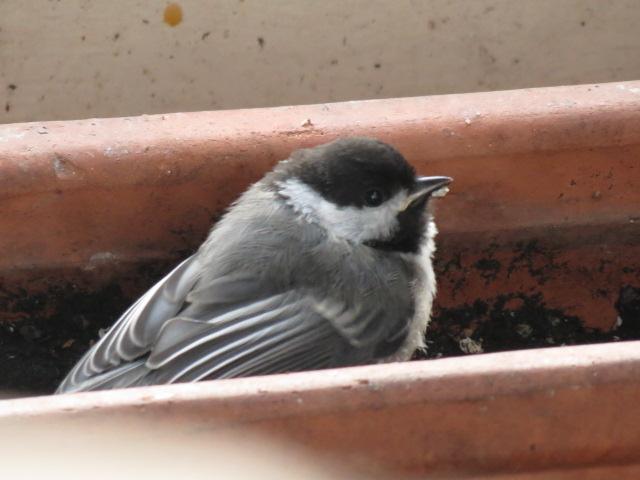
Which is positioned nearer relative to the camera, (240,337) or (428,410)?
(428,410)

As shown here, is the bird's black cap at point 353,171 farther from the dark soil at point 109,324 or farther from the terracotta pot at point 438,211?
the dark soil at point 109,324

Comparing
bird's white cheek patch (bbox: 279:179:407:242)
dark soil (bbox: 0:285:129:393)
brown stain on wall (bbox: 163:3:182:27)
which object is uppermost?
brown stain on wall (bbox: 163:3:182:27)

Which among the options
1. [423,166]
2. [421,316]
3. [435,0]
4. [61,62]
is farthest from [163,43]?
[421,316]

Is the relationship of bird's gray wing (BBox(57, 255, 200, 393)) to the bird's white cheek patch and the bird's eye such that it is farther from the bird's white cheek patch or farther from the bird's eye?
the bird's eye

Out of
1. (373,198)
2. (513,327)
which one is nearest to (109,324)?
(373,198)

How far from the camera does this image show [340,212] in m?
1.86

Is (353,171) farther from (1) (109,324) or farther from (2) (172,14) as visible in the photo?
(2) (172,14)

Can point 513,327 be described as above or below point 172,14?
below

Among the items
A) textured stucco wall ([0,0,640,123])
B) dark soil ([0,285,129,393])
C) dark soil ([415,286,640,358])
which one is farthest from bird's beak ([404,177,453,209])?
textured stucco wall ([0,0,640,123])

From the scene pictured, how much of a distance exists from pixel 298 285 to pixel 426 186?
0.26 metres

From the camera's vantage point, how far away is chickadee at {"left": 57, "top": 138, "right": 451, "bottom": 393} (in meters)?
1.74

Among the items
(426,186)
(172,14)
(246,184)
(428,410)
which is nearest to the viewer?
(428,410)

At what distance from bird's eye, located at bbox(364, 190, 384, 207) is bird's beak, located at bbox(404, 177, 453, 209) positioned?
0.05 meters

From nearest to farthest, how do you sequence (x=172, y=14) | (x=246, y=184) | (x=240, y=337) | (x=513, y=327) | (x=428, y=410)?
(x=428, y=410) → (x=240, y=337) → (x=246, y=184) → (x=513, y=327) → (x=172, y=14)
